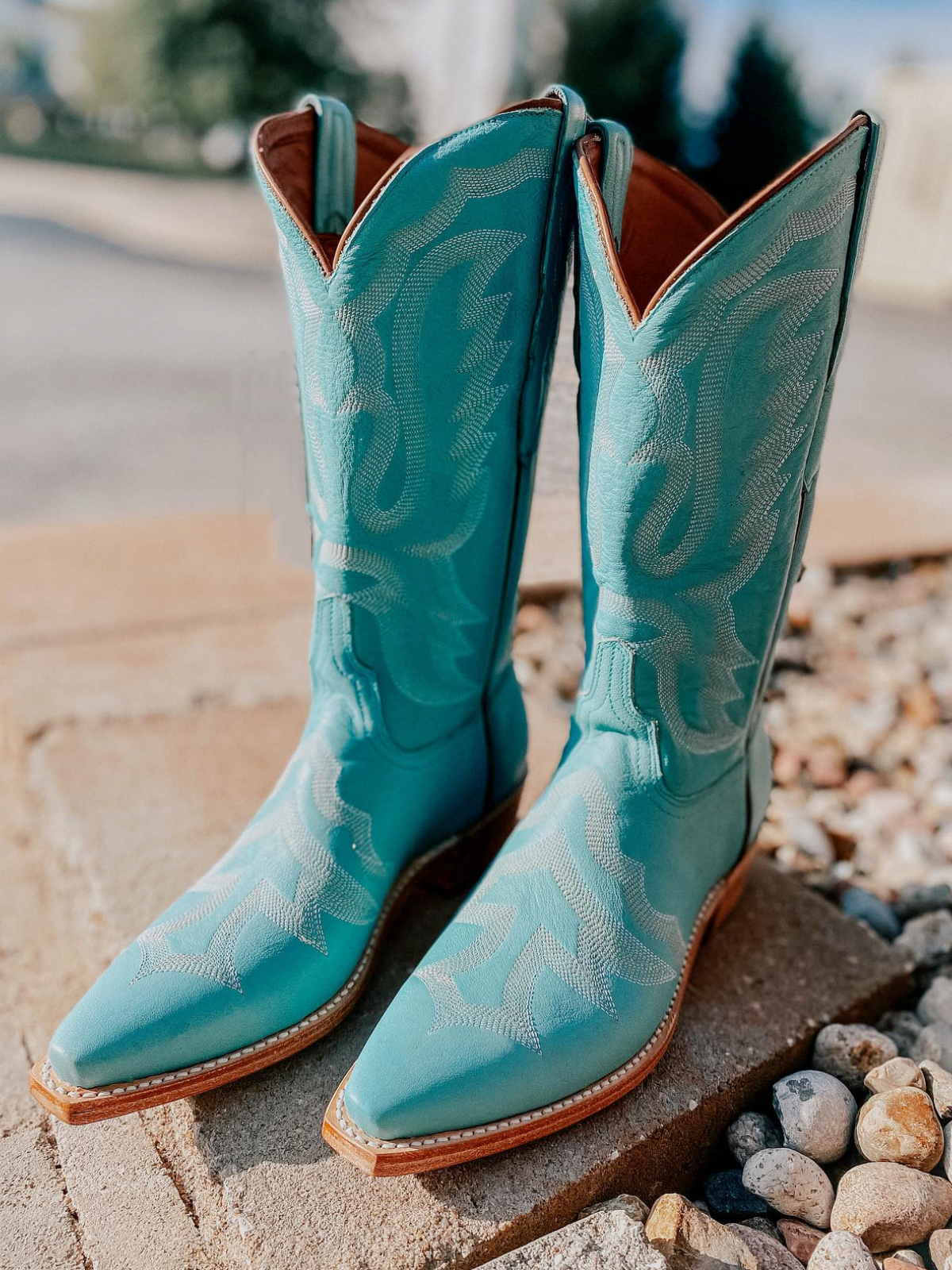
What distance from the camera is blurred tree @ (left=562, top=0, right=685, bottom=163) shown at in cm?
2009

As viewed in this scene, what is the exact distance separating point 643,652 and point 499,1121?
410 mm

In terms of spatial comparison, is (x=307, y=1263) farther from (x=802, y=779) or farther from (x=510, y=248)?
(x=802, y=779)

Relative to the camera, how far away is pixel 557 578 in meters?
1.41

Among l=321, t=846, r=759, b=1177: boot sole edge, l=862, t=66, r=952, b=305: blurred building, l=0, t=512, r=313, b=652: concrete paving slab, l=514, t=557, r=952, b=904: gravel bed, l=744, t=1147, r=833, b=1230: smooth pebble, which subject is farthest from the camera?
l=862, t=66, r=952, b=305: blurred building

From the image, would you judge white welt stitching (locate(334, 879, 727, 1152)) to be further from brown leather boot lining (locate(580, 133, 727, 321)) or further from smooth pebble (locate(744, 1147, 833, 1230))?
brown leather boot lining (locate(580, 133, 727, 321))

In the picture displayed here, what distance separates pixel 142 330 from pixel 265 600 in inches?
201

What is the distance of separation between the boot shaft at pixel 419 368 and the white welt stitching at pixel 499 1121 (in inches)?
14.2

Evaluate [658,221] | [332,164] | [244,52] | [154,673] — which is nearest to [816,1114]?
[658,221]

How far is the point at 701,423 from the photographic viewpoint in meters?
0.88

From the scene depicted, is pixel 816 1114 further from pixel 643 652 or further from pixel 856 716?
pixel 856 716

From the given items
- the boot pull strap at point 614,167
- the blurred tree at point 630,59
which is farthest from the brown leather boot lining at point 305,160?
the blurred tree at point 630,59

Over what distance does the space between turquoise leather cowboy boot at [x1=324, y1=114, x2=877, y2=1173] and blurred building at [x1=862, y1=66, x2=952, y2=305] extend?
1973 cm

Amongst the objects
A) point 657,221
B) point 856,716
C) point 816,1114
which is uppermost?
point 657,221

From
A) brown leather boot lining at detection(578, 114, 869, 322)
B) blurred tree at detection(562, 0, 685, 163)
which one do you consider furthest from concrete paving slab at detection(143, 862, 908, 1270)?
blurred tree at detection(562, 0, 685, 163)
